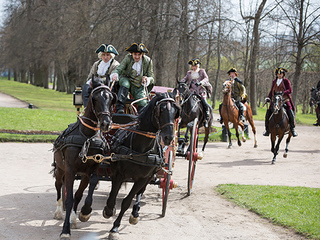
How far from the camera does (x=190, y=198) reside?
7.75 metres

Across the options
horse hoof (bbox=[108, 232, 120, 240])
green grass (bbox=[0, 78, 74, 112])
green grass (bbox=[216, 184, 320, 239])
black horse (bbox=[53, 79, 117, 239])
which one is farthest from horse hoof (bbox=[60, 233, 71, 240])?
green grass (bbox=[0, 78, 74, 112])

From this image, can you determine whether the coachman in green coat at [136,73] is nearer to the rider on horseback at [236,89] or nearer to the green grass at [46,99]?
the rider on horseback at [236,89]

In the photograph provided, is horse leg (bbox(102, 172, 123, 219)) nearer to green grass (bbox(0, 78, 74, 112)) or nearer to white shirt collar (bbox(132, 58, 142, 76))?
white shirt collar (bbox(132, 58, 142, 76))

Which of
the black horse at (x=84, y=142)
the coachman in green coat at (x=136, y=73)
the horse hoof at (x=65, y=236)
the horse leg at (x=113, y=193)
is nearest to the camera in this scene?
the horse hoof at (x=65, y=236)

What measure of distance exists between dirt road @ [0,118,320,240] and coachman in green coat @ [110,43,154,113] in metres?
2.02

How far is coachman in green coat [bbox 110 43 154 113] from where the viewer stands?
7.00 meters

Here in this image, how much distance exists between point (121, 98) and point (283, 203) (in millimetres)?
3493

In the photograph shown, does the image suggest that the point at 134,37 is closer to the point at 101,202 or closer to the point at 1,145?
the point at 1,145

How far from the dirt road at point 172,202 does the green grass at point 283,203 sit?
202 mm

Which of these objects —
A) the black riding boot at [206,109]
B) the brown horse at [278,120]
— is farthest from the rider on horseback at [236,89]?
the black riding boot at [206,109]

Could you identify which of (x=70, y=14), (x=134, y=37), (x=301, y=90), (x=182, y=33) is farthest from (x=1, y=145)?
(x=301, y=90)

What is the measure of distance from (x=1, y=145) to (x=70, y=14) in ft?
59.9

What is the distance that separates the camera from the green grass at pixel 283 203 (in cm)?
608

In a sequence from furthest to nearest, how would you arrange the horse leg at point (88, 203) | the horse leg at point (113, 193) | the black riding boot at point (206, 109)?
the black riding boot at point (206, 109), the horse leg at point (88, 203), the horse leg at point (113, 193)
